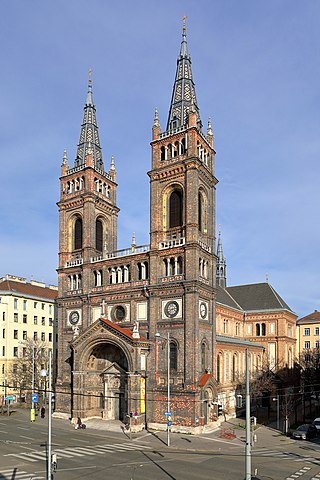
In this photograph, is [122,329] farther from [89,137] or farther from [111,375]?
[89,137]

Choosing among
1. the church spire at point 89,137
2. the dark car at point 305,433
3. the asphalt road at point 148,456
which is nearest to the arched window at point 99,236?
the church spire at point 89,137

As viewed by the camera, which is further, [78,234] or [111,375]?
[78,234]

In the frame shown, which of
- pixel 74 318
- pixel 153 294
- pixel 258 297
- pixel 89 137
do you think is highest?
pixel 89 137

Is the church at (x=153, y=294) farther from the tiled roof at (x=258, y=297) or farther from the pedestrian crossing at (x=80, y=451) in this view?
the tiled roof at (x=258, y=297)

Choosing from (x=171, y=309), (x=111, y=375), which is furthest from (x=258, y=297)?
(x=111, y=375)

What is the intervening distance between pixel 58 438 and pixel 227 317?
113ft

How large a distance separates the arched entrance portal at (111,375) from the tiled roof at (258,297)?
1275 inches

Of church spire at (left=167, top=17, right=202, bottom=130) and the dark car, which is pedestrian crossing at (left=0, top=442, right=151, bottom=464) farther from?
church spire at (left=167, top=17, right=202, bottom=130)

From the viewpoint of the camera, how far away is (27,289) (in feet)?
273

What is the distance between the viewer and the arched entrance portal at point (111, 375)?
50.4m

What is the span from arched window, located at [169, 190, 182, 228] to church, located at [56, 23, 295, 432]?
0.38ft

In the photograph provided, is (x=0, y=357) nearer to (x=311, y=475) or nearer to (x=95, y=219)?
(x=95, y=219)

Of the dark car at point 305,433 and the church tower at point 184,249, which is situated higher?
the church tower at point 184,249

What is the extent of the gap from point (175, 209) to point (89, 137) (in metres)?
18.8
